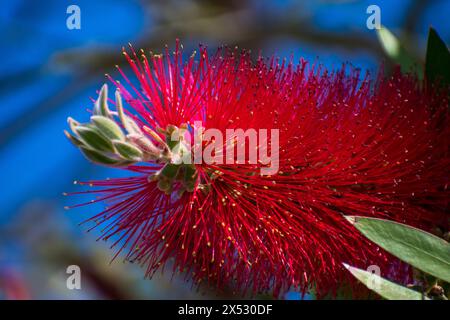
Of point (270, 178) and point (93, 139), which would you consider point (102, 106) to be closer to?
point (93, 139)

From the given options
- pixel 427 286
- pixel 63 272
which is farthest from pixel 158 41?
pixel 427 286

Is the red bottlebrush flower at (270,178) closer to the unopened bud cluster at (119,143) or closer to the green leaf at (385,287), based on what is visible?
the unopened bud cluster at (119,143)

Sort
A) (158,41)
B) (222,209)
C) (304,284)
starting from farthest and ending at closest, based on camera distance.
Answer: (158,41), (304,284), (222,209)

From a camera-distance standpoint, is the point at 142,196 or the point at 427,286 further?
the point at 142,196

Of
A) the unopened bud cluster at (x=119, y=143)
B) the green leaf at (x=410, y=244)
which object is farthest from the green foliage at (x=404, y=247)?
the unopened bud cluster at (x=119, y=143)

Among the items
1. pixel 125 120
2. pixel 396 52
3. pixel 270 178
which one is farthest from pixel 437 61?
pixel 125 120

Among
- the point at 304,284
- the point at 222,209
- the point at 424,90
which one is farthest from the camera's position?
the point at 424,90

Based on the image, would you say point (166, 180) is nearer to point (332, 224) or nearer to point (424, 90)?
point (332, 224)

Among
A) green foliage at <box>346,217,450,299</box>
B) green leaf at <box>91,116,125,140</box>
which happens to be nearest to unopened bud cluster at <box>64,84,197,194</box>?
green leaf at <box>91,116,125,140</box>
